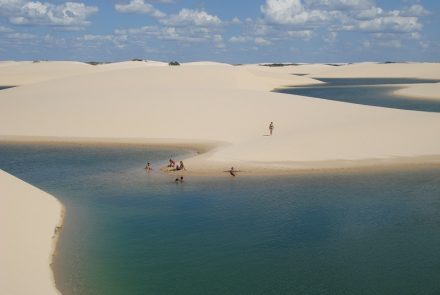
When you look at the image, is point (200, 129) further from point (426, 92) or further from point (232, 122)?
point (426, 92)

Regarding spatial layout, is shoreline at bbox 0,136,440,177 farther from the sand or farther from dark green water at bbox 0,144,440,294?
dark green water at bbox 0,144,440,294

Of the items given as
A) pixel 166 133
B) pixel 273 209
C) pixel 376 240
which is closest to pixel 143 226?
pixel 273 209

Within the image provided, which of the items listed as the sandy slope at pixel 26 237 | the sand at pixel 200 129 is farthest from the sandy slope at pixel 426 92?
the sandy slope at pixel 26 237

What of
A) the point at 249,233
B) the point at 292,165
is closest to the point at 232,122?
the point at 292,165

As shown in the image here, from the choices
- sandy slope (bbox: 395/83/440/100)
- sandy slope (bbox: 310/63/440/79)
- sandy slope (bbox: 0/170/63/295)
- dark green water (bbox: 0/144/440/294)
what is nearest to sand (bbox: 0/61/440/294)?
sandy slope (bbox: 0/170/63/295)

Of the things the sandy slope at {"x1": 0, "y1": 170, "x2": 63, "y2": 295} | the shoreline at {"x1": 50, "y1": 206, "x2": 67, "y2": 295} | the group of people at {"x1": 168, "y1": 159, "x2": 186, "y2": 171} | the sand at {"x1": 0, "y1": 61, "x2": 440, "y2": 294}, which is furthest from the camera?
the group of people at {"x1": 168, "y1": 159, "x2": 186, "y2": 171}

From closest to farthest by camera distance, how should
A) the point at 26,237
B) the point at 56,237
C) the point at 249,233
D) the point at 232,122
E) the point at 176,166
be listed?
the point at 26,237
the point at 56,237
the point at 249,233
the point at 176,166
the point at 232,122
